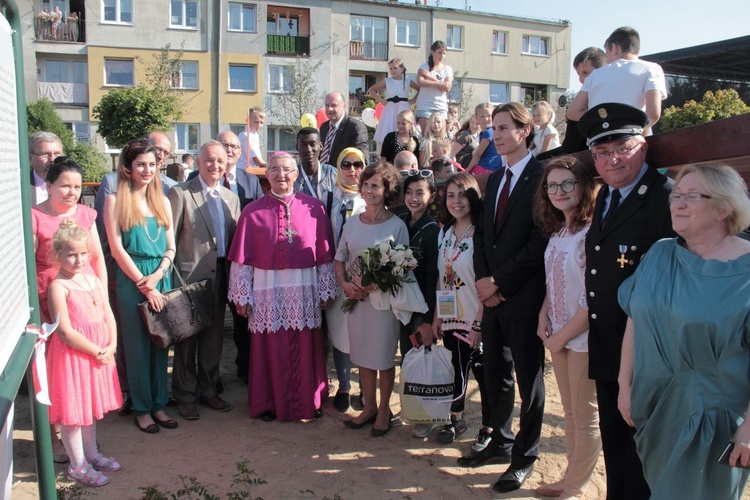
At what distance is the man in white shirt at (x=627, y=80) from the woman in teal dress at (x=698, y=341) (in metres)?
2.40

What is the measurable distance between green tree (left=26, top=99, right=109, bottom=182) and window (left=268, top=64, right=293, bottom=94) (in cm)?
980

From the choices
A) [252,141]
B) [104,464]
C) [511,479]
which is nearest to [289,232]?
[104,464]

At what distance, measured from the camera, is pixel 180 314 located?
5109 mm

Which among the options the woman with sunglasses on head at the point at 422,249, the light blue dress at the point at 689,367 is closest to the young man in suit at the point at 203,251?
the woman with sunglasses on head at the point at 422,249

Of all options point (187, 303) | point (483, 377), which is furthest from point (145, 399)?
point (483, 377)

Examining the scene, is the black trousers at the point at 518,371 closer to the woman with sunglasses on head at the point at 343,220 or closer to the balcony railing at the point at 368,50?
the woman with sunglasses on head at the point at 343,220

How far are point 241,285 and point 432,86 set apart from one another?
207 inches

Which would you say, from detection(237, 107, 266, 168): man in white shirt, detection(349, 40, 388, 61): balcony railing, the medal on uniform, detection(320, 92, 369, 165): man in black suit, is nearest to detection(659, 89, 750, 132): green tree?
detection(237, 107, 266, 168): man in white shirt

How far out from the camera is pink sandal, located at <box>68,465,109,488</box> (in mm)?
4176

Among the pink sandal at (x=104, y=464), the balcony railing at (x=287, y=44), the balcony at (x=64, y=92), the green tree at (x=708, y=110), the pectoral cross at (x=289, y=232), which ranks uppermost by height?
the balcony railing at (x=287, y=44)

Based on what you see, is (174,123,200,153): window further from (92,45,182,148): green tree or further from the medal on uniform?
the medal on uniform

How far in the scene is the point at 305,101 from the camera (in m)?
30.2

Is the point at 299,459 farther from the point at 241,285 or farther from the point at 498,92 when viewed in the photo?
the point at 498,92

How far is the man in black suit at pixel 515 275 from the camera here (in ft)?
12.9
